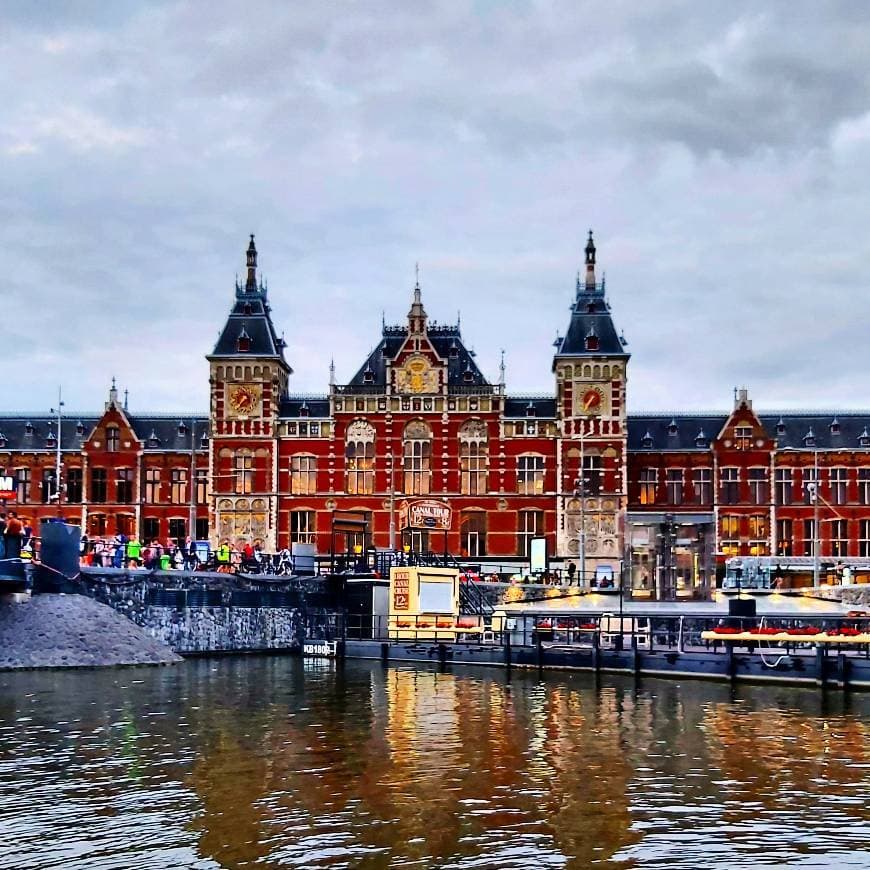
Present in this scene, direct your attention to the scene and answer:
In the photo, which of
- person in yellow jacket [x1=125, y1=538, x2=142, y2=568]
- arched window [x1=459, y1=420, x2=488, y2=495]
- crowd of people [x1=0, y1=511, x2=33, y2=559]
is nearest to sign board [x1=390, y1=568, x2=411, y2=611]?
person in yellow jacket [x1=125, y1=538, x2=142, y2=568]

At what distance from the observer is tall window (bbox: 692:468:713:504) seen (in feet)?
287

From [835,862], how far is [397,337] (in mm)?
69935

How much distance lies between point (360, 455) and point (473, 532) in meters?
9.11

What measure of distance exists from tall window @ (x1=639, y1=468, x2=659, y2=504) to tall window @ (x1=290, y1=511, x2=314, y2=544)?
22.9 meters

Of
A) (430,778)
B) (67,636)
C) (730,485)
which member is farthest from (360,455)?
(430,778)

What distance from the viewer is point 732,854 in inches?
713

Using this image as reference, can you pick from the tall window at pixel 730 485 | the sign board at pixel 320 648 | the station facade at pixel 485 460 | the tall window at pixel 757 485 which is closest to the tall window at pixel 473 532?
the station facade at pixel 485 460

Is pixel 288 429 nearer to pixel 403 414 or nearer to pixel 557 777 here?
pixel 403 414

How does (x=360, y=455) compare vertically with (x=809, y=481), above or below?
above

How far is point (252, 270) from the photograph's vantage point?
88938 millimetres

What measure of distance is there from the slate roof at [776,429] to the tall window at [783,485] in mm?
1688

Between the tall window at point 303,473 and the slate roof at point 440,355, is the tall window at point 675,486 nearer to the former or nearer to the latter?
the slate roof at point 440,355

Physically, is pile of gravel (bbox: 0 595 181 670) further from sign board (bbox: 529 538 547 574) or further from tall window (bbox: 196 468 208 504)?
tall window (bbox: 196 468 208 504)

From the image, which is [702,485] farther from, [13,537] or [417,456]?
[13,537]
